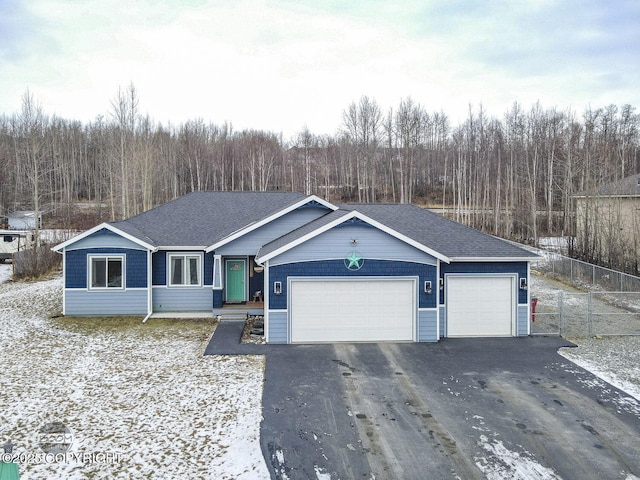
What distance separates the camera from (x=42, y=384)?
31.1 feet

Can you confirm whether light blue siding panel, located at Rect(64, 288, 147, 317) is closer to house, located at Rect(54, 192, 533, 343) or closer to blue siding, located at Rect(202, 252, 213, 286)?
house, located at Rect(54, 192, 533, 343)

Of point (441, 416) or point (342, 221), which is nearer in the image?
point (441, 416)

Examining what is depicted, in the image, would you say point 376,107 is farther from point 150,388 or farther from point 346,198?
point 150,388

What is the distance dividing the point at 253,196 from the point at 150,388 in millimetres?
12404

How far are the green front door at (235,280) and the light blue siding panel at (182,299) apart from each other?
29.5 inches

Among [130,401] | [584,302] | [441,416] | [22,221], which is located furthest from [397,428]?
[22,221]

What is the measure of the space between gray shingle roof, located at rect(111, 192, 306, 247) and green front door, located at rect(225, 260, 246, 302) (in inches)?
46.4

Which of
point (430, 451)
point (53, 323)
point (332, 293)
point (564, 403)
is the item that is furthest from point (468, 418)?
point (53, 323)

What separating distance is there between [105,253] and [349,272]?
873cm

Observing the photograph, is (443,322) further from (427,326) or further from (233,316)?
(233,316)

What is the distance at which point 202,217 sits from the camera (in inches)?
730

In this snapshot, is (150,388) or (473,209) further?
(473,209)

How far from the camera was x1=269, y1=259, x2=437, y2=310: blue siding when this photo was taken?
12664mm

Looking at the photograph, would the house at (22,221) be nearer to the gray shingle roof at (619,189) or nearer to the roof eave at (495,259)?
the roof eave at (495,259)
